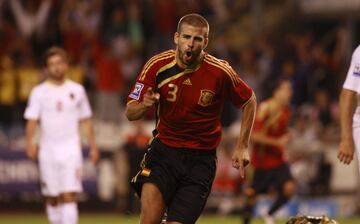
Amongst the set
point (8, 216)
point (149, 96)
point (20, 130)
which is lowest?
point (8, 216)

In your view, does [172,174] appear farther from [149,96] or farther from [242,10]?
[242,10]

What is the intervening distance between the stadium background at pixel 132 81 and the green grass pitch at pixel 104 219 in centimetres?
39

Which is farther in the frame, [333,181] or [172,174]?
[333,181]

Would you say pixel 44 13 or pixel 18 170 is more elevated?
Result: pixel 44 13

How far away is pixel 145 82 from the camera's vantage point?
9844mm

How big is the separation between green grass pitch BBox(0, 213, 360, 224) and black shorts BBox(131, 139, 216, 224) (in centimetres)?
925

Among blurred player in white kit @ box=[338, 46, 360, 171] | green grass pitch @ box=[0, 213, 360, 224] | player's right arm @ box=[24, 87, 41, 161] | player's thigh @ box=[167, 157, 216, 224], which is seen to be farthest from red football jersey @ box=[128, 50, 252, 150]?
green grass pitch @ box=[0, 213, 360, 224]

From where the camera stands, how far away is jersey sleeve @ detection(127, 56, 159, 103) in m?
9.76

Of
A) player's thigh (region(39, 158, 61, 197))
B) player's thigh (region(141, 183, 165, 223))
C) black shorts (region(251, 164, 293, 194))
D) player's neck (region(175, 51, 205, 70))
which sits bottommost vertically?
black shorts (region(251, 164, 293, 194))

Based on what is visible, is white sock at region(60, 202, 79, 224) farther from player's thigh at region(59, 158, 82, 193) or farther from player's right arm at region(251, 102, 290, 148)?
player's right arm at region(251, 102, 290, 148)

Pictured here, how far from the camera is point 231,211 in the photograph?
72.5ft

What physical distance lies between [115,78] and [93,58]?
0.72 meters

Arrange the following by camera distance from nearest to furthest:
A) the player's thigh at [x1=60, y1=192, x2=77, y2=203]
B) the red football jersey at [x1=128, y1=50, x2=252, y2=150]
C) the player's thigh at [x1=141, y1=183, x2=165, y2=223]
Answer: the player's thigh at [x1=141, y1=183, x2=165, y2=223] < the red football jersey at [x1=128, y1=50, x2=252, y2=150] < the player's thigh at [x1=60, y1=192, x2=77, y2=203]

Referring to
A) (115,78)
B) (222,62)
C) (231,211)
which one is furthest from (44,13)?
(222,62)
